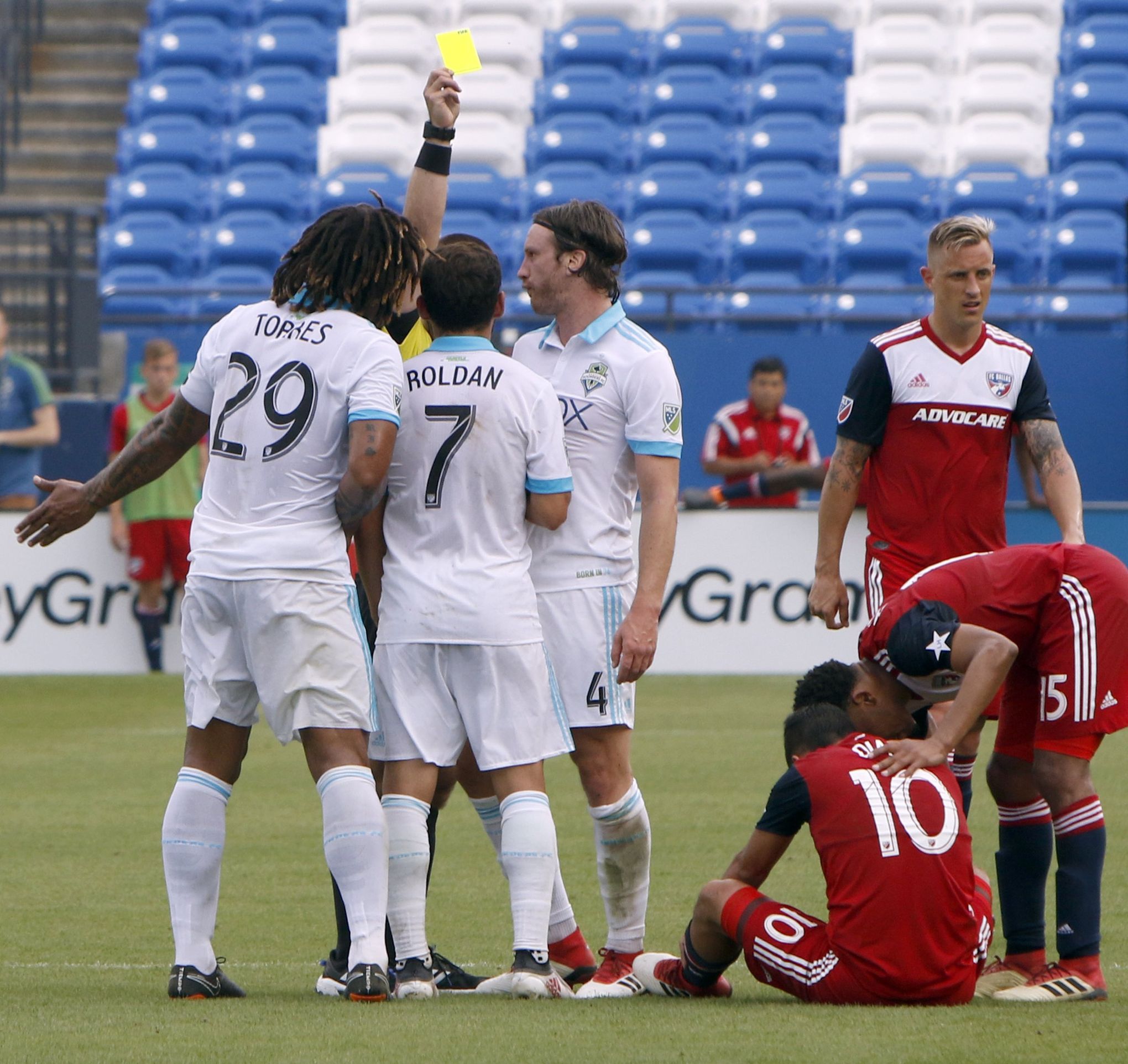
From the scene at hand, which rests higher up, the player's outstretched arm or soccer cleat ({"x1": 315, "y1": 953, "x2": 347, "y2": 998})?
the player's outstretched arm

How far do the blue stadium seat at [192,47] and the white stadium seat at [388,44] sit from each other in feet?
4.05

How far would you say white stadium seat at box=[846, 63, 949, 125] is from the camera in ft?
62.0

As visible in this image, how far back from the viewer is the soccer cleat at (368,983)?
421cm

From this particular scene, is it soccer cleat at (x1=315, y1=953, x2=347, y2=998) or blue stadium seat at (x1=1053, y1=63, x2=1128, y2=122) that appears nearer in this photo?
soccer cleat at (x1=315, y1=953, x2=347, y2=998)

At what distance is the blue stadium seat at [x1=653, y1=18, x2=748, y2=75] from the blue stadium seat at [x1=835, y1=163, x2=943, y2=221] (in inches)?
105

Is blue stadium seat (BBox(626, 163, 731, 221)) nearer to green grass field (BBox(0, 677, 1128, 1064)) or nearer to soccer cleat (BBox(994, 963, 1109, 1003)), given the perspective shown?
green grass field (BBox(0, 677, 1128, 1064))

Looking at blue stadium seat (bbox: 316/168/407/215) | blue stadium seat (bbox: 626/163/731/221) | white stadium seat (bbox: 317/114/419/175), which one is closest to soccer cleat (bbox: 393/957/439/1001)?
blue stadium seat (bbox: 626/163/731/221)

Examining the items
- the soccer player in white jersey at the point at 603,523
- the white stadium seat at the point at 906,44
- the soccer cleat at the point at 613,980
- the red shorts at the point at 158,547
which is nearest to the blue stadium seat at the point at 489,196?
the white stadium seat at the point at 906,44

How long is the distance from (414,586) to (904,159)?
14.9 meters

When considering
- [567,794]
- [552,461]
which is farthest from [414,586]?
[567,794]

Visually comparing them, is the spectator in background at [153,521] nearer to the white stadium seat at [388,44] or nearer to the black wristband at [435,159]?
the black wristband at [435,159]

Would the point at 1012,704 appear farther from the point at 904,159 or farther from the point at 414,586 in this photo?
the point at 904,159

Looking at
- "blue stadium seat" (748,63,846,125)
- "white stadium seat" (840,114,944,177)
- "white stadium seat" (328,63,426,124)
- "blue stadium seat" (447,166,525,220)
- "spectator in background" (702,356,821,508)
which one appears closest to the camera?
"spectator in background" (702,356,821,508)

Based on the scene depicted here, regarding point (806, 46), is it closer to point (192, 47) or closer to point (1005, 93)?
point (1005, 93)
